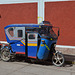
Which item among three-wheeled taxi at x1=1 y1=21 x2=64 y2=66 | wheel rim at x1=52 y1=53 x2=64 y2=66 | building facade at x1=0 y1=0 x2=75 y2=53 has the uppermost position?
building facade at x1=0 y1=0 x2=75 y2=53

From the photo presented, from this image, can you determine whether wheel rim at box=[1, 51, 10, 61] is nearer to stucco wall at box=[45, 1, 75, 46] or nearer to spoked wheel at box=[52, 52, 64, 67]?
spoked wheel at box=[52, 52, 64, 67]

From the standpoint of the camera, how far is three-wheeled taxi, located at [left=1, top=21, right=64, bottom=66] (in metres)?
6.86

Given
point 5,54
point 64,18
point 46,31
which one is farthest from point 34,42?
point 64,18

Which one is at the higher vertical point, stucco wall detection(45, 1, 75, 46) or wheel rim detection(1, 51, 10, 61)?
stucco wall detection(45, 1, 75, 46)

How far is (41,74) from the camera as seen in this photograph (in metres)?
5.76

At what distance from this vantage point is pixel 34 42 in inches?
276

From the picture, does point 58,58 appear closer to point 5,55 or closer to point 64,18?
point 5,55

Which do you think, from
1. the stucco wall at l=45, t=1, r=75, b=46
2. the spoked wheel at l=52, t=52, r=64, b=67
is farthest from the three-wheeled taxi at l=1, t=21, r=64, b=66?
the stucco wall at l=45, t=1, r=75, b=46

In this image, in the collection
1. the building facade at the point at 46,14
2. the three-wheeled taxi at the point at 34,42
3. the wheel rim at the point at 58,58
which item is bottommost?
the wheel rim at the point at 58,58

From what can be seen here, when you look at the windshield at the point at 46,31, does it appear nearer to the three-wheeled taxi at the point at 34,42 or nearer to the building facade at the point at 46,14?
the three-wheeled taxi at the point at 34,42

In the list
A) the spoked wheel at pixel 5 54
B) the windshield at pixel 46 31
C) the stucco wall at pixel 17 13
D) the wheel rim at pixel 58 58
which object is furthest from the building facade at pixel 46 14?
the spoked wheel at pixel 5 54

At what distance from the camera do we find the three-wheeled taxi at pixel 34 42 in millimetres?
→ 6859

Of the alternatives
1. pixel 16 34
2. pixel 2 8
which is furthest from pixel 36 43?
pixel 2 8

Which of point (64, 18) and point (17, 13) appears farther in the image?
point (17, 13)
